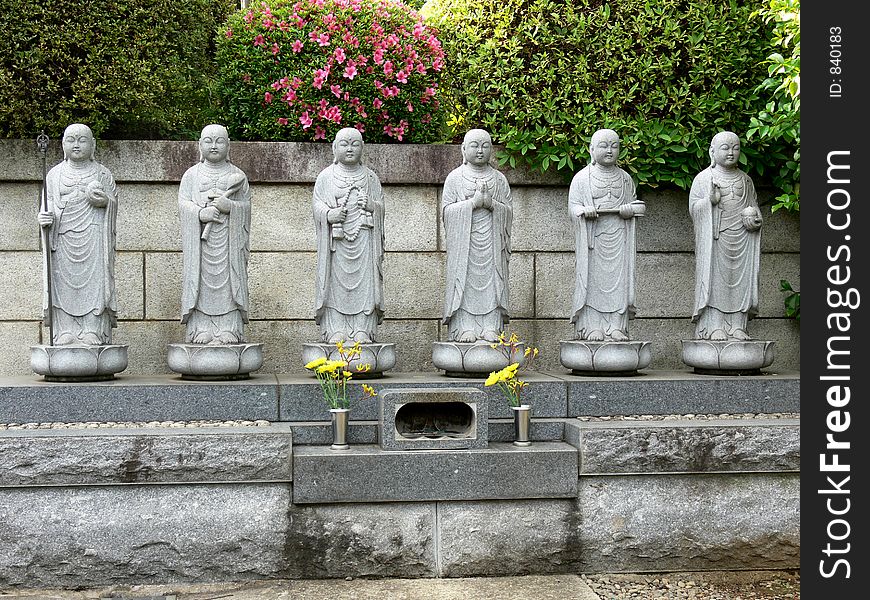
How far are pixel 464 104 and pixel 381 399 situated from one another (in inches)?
120

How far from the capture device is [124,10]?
22.5ft

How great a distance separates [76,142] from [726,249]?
4.29m

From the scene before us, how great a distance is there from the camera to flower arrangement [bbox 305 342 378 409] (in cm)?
560

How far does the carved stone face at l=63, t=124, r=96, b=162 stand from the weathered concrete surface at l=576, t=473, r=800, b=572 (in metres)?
3.61

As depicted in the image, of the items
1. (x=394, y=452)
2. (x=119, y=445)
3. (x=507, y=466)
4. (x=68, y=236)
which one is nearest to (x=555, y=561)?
(x=507, y=466)

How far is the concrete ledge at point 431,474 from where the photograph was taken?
17.3ft

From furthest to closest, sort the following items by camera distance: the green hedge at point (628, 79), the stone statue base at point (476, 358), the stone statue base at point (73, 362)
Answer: the green hedge at point (628, 79)
the stone statue base at point (476, 358)
the stone statue base at point (73, 362)

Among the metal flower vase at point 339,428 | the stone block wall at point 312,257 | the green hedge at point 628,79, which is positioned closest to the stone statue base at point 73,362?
the stone block wall at point 312,257

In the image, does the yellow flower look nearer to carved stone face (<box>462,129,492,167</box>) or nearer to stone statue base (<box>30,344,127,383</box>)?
stone statue base (<box>30,344,127,383</box>)

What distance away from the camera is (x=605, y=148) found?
21.2 ft

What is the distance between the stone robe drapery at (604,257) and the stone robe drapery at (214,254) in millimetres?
2205

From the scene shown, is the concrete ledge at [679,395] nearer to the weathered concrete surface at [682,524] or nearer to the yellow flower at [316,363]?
the weathered concrete surface at [682,524]

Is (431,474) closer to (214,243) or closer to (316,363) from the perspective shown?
(316,363)

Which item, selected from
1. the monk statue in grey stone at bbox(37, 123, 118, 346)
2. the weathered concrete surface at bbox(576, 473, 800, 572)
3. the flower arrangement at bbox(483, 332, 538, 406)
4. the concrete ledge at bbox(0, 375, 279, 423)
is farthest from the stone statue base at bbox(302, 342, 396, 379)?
the weathered concrete surface at bbox(576, 473, 800, 572)
